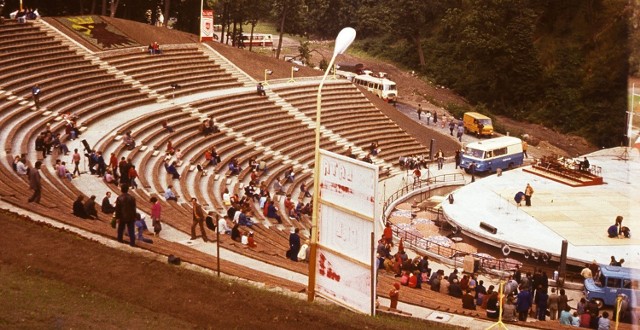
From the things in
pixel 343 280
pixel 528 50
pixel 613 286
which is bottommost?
pixel 613 286

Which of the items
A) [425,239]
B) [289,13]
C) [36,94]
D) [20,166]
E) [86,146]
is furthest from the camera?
[289,13]

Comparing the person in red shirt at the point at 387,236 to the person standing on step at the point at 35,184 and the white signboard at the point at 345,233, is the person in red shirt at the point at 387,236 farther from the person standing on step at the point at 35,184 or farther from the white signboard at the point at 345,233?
the white signboard at the point at 345,233

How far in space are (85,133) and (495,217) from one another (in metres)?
20.2

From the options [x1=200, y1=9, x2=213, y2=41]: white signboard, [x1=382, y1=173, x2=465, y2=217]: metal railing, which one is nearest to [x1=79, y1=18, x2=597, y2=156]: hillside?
[x1=200, y1=9, x2=213, y2=41]: white signboard

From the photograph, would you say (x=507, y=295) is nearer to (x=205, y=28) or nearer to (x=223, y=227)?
(x=223, y=227)

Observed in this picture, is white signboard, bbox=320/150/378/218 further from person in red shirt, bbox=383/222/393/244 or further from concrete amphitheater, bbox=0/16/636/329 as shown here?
person in red shirt, bbox=383/222/393/244

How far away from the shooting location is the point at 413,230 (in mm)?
41594

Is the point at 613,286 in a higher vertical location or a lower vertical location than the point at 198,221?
lower

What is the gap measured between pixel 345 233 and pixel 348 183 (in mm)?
1060

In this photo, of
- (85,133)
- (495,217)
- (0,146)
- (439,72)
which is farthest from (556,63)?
Result: (0,146)

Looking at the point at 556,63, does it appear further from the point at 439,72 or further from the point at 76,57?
the point at 76,57

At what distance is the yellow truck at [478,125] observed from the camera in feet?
210

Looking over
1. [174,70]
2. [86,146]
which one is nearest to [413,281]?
[86,146]

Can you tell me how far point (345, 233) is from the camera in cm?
1738
